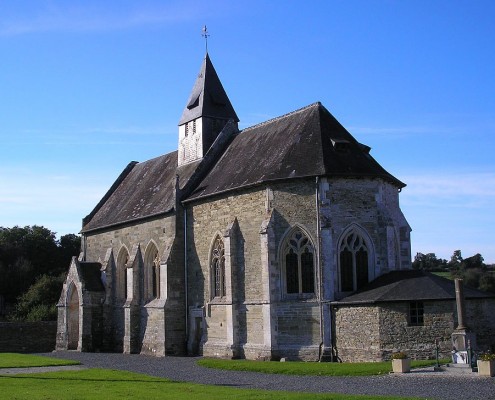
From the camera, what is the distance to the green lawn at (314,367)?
71.0ft

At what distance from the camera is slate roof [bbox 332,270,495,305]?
2419 centimetres

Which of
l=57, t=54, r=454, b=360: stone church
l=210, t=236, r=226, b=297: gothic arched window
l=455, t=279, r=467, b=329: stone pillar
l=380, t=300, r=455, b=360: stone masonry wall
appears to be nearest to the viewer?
l=455, t=279, r=467, b=329: stone pillar

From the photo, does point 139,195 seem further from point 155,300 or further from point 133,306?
point 155,300

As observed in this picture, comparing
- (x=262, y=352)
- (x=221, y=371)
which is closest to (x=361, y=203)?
(x=262, y=352)

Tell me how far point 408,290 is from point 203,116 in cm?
1779

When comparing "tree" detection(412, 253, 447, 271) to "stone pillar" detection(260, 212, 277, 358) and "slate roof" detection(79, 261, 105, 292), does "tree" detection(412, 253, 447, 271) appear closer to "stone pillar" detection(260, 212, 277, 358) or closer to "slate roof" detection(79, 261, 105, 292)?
"slate roof" detection(79, 261, 105, 292)

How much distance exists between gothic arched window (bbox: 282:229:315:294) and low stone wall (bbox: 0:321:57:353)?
19865 mm

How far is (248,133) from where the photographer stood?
35406mm

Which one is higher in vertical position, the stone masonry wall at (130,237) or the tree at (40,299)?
the stone masonry wall at (130,237)

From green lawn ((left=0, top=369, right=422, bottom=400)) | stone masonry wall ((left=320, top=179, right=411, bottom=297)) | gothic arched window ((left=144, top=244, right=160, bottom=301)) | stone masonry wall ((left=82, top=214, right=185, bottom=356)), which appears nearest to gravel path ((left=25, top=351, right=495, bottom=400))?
green lawn ((left=0, top=369, right=422, bottom=400))

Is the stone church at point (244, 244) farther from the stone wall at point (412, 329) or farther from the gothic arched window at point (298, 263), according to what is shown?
the stone wall at point (412, 329)

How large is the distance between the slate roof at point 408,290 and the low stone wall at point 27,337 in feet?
73.3

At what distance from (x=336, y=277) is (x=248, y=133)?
1110 centimetres

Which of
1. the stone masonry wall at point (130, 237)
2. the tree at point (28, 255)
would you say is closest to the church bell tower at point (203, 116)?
the stone masonry wall at point (130, 237)
